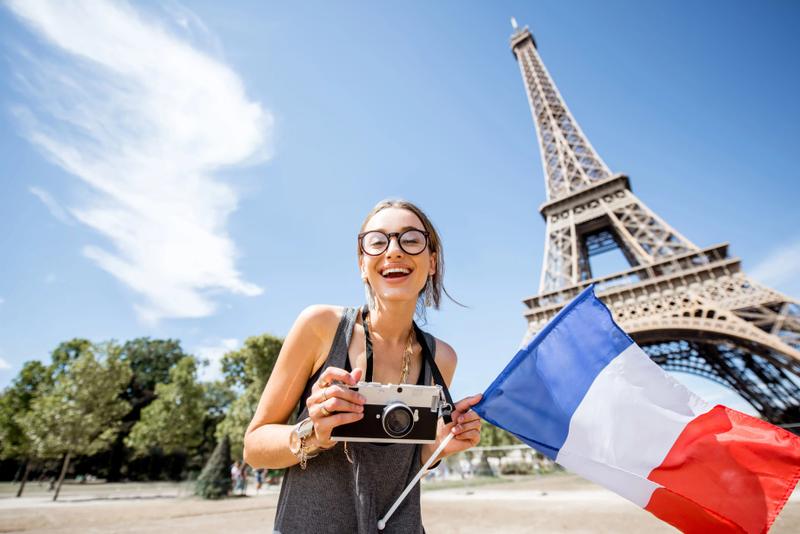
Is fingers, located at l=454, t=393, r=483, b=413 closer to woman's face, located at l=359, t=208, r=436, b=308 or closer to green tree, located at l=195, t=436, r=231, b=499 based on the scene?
woman's face, located at l=359, t=208, r=436, b=308

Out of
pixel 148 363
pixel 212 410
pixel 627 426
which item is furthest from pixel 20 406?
pixel 627 426

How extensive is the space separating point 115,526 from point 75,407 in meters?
11.6

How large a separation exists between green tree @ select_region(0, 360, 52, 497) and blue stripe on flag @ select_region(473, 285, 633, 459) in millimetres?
29297

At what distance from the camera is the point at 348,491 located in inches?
54.2

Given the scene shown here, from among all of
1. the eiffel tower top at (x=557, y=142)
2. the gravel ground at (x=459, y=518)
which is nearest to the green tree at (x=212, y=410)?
the gravel ground at (x=459, y=518)

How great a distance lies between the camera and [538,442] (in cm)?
193

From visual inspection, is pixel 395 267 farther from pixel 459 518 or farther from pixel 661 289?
pixel 661 289

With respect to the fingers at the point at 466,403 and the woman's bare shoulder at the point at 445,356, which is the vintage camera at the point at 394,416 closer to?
the fingers at the point at 466,403

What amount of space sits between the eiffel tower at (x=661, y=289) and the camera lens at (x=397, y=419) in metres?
18.6

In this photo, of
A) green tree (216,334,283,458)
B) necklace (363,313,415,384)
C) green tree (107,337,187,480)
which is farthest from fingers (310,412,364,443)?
green tree (107,337,187,480)

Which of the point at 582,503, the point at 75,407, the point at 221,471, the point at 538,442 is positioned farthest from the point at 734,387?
the point at 75,407

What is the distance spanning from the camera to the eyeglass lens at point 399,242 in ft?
5.64

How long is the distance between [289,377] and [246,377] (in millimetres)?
33244

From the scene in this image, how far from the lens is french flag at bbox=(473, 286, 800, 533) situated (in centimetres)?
175
